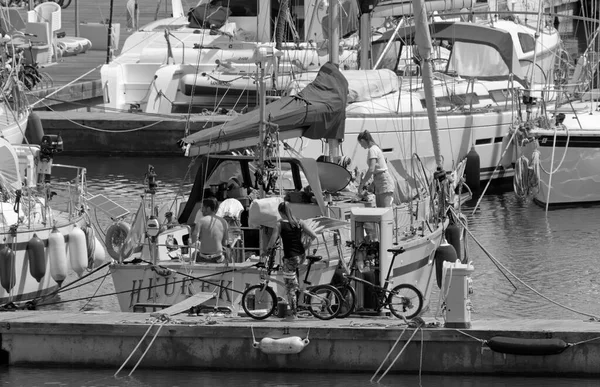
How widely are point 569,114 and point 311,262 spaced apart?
48.8ft

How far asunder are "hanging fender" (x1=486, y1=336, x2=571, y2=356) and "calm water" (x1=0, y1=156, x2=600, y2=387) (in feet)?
1.22

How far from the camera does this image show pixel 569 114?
3134 centimetres

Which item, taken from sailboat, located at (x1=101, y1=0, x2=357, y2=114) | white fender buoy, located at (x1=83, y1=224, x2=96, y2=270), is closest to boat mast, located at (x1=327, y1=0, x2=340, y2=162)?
white fender buoy, located at (x1=83, y1=224, x2=96, y2=270)

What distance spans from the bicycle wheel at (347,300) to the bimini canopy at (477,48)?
17.2 metres

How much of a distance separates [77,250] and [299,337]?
184 inches

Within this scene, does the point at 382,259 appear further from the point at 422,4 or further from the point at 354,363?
the point at 422,4

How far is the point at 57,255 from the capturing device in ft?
64.8

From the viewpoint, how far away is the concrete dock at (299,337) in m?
16.4

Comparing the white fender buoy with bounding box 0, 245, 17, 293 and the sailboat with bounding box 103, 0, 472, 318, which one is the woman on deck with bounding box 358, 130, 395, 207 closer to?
the sailboat with bounding box 103, 0, 472, 318

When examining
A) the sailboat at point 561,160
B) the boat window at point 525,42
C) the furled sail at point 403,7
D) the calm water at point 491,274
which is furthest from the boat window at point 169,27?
the sailboat at point 561,160

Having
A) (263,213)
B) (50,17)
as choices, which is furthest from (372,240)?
(50,17)

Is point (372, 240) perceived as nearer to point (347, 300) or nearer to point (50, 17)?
point (347, 300)

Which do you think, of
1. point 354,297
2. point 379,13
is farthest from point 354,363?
point 379,13

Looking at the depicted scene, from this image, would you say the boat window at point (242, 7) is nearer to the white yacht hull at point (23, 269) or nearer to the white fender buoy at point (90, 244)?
the white fender buoy at point (90, 244)
